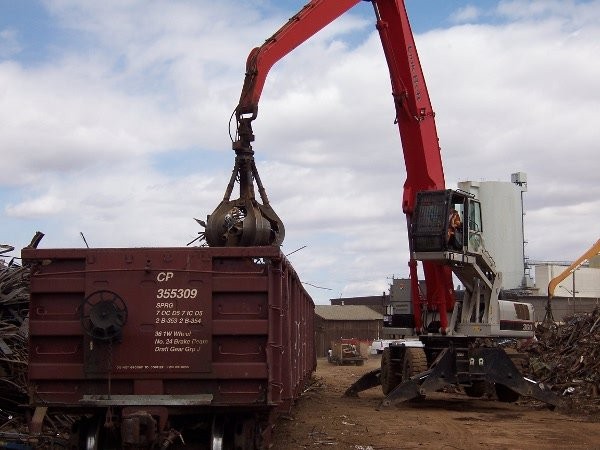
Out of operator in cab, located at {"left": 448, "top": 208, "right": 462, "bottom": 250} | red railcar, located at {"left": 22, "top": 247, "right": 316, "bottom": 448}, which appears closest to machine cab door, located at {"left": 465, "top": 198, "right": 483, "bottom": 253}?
operator in cab, located at {"left": 448, "top": 208, "right": 462, "bottom": 250}

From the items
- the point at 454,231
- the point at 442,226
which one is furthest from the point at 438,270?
the point at 442,226

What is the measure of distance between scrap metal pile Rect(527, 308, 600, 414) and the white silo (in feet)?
81.0

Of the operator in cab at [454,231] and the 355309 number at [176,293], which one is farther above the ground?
the operator in cab at [454,231]

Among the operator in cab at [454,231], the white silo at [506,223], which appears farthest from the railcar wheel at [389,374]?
the white silo at [506,223]

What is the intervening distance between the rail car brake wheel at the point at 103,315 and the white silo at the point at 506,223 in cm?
4041

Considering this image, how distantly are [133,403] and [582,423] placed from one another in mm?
9828

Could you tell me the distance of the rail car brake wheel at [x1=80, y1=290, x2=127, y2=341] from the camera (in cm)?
886

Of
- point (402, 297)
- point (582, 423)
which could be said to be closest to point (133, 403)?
point (582, 423)

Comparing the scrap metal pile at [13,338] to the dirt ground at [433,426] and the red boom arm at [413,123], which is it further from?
the red boom arm at [413,123]

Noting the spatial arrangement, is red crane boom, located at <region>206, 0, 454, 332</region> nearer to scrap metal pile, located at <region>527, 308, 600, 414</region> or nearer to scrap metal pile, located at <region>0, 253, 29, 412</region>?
scrap metal pile, located at <region>527, 308, 600, 414</region>

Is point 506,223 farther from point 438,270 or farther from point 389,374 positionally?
point 438,270

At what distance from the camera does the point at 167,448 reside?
30.3ft

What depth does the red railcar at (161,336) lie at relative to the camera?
29.2 feet

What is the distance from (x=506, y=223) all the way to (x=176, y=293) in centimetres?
4417
